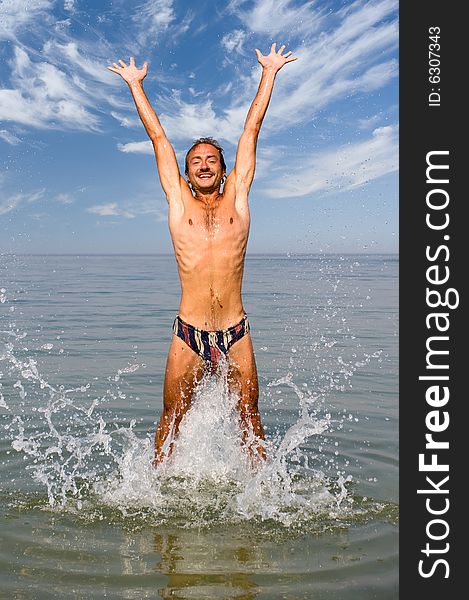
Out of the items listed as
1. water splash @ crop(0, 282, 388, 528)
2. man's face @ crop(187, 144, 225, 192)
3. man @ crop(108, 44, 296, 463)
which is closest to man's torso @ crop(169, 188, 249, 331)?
man @ crop(108, 44, 296, 463)

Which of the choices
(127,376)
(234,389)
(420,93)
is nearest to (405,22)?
(420,93)

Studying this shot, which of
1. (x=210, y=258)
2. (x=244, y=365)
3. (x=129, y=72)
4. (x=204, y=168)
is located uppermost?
(x=129, y=72)

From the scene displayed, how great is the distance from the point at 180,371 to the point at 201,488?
1.01 m

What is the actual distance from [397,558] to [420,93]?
331cm

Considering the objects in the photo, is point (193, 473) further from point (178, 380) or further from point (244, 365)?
point (244, 365)

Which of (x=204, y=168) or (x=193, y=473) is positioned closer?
(x=204, y=168)

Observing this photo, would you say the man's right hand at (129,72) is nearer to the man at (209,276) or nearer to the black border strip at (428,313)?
the man at (209,276)

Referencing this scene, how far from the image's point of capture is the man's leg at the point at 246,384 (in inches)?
213

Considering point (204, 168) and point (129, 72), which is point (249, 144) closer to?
point (204, 168)

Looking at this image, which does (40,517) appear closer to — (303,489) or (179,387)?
(179,387)

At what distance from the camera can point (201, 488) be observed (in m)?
5.43

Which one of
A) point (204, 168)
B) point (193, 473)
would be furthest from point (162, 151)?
point (193, 473)

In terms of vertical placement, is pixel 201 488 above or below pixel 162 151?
below

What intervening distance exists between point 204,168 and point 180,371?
69.6 inches
